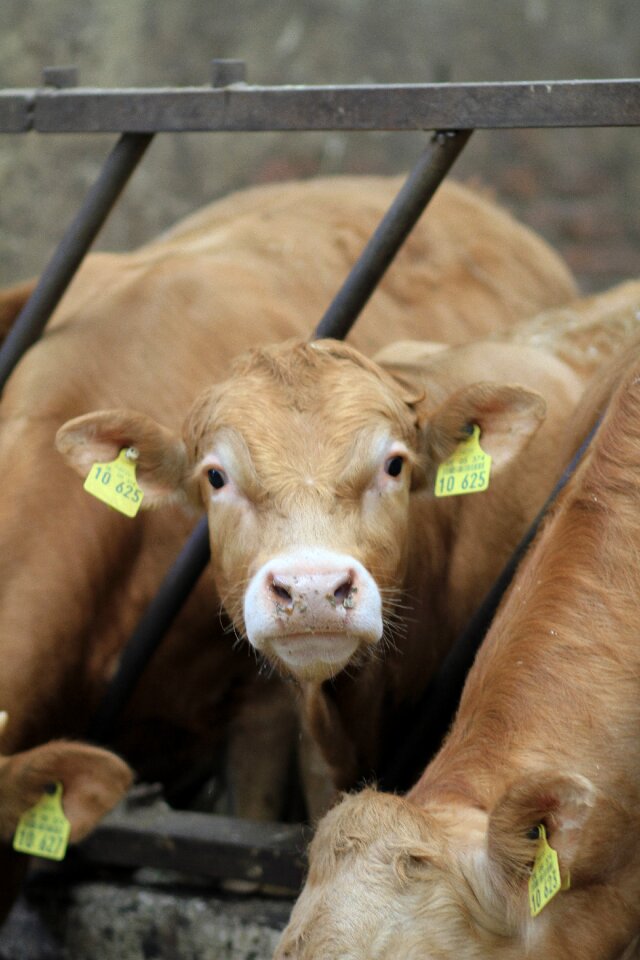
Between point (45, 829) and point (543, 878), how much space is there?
1.26 m

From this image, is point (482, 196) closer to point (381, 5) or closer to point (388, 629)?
point (381, 5)

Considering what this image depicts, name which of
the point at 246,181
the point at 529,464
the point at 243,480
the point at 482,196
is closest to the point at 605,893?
the point at 243,480

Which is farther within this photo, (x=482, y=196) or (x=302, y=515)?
(x=482, y=196)

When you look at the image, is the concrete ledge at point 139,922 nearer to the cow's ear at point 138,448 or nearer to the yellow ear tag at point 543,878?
the cow's ear at point 138,448

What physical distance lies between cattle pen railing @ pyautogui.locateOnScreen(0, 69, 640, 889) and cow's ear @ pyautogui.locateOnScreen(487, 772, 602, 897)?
1.04 m

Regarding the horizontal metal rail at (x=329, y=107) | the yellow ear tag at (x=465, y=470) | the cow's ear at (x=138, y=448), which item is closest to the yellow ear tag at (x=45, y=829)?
the cow's ear at (x=138, y=448)

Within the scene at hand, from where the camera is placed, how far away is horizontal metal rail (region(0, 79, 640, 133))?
8.61 ft

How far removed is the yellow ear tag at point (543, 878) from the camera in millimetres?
1858

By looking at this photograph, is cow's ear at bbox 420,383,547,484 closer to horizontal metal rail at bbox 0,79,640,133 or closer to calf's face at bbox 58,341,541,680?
calf's face at bbox 58,341,541,680

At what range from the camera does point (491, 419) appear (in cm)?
280

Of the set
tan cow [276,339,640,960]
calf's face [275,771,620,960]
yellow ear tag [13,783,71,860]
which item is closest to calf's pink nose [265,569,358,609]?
tan cow [276,339,640,960]

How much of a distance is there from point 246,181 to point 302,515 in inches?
165

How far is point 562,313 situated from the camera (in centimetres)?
387

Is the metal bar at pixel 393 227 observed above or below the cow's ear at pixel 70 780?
above
